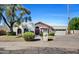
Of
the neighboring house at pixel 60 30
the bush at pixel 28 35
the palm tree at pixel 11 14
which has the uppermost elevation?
the palm tree at pixel 11 14

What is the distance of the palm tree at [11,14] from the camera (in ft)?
36.0

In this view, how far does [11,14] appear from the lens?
11000 mm

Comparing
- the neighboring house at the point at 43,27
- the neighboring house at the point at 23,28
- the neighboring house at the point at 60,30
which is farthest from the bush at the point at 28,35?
the neighboring house at the point at 60,30

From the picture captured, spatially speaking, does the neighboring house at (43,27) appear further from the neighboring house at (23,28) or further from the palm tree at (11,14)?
the palm tree at (11,14)

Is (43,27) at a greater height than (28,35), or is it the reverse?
(43,27)

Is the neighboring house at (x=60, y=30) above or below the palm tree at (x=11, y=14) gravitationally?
below

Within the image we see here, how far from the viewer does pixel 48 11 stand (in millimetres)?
10977

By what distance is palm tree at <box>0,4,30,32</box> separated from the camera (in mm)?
10977

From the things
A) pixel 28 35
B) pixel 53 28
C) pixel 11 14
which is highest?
pixel 11 14

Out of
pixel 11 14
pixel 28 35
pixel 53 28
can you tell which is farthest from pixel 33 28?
pixel 11 14

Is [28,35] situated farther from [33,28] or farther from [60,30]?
[60,30]

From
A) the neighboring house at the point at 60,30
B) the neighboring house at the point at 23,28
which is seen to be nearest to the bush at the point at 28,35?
the neighboring house at the point at 23,28
